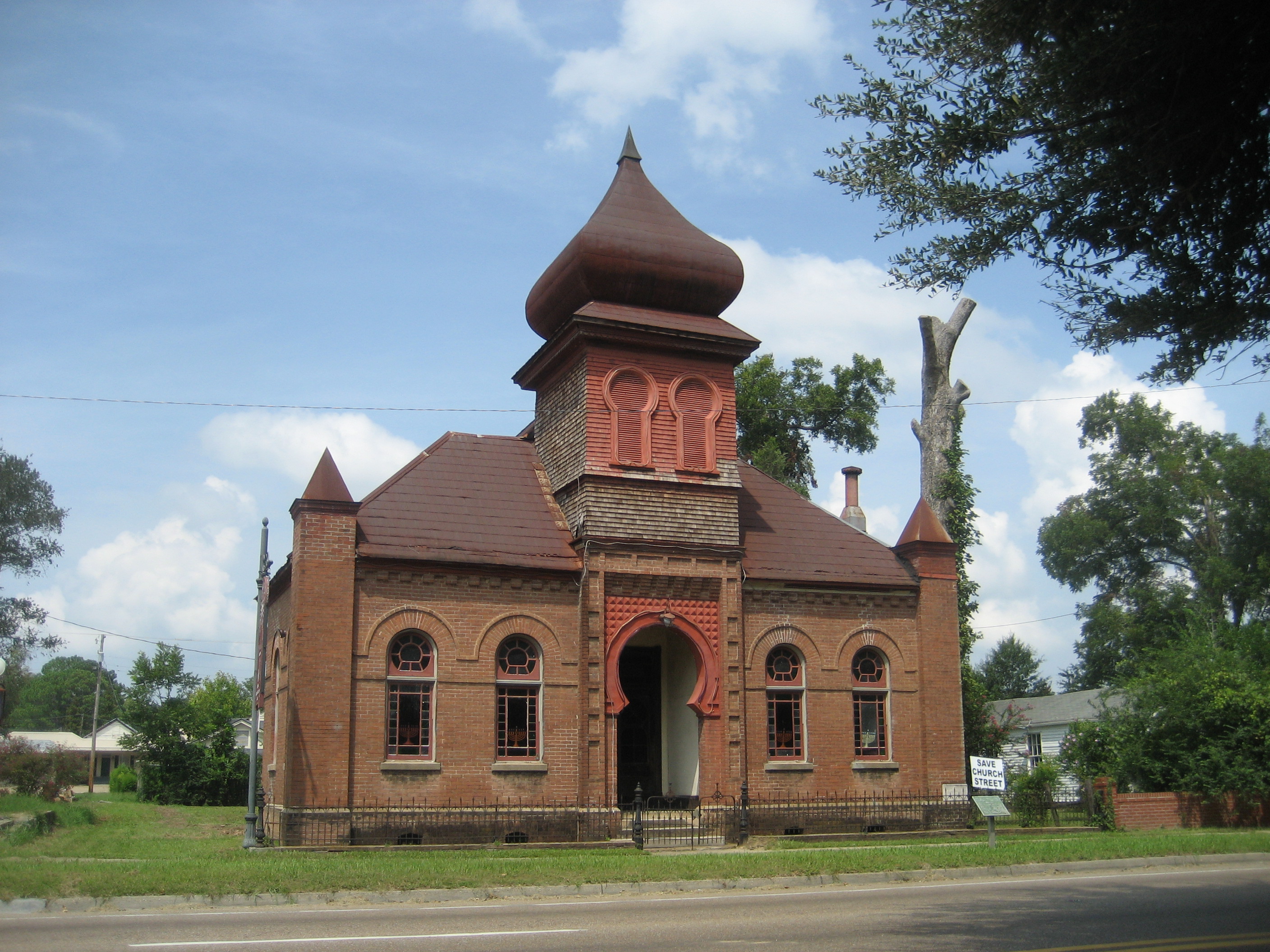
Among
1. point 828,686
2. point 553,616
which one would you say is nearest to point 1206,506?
point 828,686

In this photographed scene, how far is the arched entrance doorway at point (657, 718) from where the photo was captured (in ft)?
80.9

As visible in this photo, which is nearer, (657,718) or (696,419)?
(696,419)

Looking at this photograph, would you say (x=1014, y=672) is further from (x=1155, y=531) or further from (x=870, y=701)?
(x=870, y=701)

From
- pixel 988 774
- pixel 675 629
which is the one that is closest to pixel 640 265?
pixel 675 629

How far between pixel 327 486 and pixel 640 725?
8.58 m

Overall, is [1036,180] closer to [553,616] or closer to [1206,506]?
[553,616]

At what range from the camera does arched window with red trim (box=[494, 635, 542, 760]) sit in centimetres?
2238

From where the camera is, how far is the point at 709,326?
976 inches

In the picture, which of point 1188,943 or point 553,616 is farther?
point 553,616

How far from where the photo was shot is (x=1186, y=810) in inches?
937

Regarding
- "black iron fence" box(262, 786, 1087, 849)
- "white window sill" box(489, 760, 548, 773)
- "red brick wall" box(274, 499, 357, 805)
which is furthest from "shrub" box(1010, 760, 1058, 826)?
"red brick wall" box(274, 499, 357, 805)

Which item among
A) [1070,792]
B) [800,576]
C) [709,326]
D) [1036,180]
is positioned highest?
[709,326]

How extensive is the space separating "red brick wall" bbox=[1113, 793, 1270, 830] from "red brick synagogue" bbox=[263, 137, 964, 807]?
3391 mm

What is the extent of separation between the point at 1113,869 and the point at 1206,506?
38.0 meters
